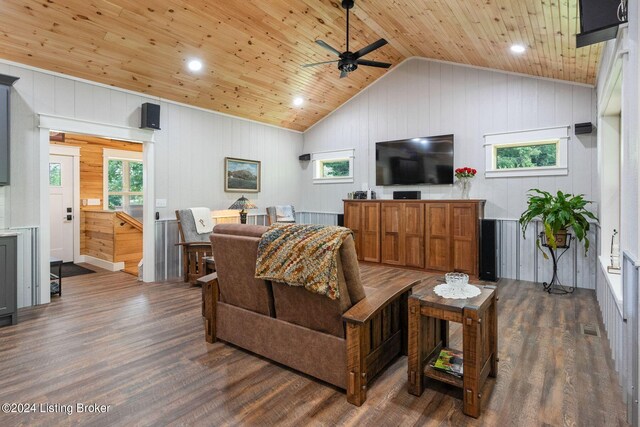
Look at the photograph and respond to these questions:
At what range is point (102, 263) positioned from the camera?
20.5 feet

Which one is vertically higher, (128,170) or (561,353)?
(128,170)

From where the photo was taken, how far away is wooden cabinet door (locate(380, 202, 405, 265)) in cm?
570

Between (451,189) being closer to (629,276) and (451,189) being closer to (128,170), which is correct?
(629,276)

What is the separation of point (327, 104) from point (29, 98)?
460 centimetres

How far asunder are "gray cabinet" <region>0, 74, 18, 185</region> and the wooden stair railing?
2486mm

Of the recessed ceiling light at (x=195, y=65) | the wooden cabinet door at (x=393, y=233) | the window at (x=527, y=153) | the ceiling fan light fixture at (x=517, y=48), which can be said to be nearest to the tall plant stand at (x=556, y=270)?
the window at (x=527, y=153)

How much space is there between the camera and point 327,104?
6785 mm

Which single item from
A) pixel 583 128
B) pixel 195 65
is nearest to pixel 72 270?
pixel 195 65

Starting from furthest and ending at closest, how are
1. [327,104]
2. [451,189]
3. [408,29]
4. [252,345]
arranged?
[327,104], [451,189], [408,29], [252,345]

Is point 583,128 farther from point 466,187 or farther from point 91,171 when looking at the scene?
point 91,171

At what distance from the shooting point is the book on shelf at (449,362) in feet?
7.04

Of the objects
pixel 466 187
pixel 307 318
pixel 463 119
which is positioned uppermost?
pixel 463 119

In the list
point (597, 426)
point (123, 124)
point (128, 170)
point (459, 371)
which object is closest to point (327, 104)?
point (123, 124)

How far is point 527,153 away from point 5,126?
6.55 m
